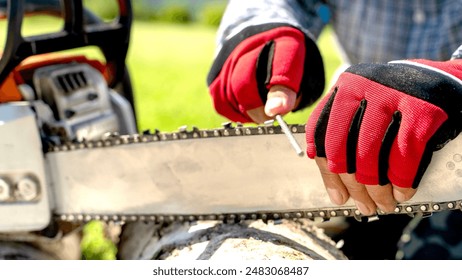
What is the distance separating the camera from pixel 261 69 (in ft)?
3.54

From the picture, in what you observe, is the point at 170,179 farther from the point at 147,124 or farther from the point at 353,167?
the point at 147,124

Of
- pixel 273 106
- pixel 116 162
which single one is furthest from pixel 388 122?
pixel 116 162

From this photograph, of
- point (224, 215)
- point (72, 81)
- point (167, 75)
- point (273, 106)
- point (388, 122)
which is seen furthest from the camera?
point (167, 75)

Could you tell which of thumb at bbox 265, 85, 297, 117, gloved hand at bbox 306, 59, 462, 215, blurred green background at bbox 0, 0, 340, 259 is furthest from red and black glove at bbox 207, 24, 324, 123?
blurred green background at bbox 0, 0, 340, 259

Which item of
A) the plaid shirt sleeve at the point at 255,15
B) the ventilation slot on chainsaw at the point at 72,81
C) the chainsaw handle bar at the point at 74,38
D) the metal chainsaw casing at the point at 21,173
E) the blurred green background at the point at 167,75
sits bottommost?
the blurred green background at the point at 167,75

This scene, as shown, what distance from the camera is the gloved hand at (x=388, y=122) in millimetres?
806

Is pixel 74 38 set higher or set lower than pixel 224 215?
higher

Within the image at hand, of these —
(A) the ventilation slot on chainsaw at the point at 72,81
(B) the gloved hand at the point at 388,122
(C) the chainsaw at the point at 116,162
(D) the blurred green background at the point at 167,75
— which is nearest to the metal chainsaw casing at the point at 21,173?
(C) the chainsaw at the point at 116,162

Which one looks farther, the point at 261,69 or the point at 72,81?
the point at 72,81

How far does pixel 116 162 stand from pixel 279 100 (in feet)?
1.09

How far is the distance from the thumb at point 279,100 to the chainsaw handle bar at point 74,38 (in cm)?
48

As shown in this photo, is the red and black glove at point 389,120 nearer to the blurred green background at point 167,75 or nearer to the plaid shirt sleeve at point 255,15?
the plaid shirt sleeve at point 255,15

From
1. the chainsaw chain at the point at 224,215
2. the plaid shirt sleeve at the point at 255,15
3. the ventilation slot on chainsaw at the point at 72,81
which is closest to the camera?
the chainsaw chain at the point at 224,215

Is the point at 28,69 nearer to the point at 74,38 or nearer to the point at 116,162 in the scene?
the point at 74,38
